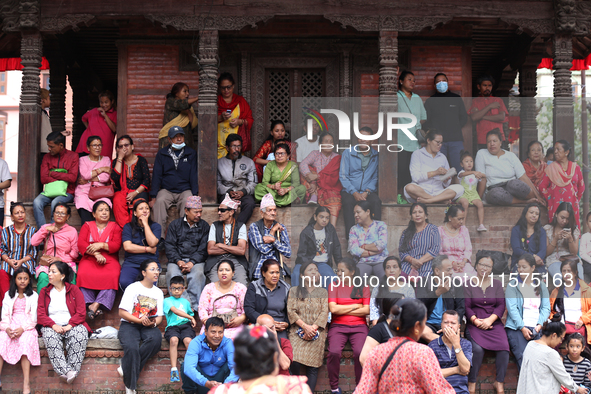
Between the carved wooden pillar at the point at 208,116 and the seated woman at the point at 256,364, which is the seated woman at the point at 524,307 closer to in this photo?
the carved wooden pillar at the point at 208,116

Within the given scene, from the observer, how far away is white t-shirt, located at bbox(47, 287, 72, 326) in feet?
30.0

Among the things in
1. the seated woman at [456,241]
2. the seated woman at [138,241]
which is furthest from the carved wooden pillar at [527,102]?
the seated woman at [138,241]

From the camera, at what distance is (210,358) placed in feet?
26.6

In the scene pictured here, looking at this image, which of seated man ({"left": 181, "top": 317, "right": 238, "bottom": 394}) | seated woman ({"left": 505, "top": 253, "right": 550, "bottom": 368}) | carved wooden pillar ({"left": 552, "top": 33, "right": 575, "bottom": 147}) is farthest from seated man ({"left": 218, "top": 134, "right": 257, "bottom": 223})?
carved wooden pillar ({"left": 552, "top": 33, "right": 575, "bottom": 147})

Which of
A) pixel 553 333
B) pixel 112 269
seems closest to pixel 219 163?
pixel 112 269

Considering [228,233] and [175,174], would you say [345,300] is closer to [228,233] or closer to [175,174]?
[228,233]

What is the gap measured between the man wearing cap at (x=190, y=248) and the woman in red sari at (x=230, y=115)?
2154 millimetres

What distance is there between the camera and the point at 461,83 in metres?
13.4

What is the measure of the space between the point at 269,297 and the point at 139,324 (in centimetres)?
169

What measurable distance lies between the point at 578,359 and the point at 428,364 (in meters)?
4.36

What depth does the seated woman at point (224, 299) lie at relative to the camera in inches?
350

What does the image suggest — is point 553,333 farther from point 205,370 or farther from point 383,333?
point 205,370

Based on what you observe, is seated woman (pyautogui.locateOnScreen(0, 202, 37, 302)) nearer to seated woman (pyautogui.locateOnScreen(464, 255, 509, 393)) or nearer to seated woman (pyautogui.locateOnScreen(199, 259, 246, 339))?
seated woman (pyautogui.locateOnScreen(199, 259, 246, 339))

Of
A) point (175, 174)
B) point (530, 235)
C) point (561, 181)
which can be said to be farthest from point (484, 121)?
point (175, 174)
